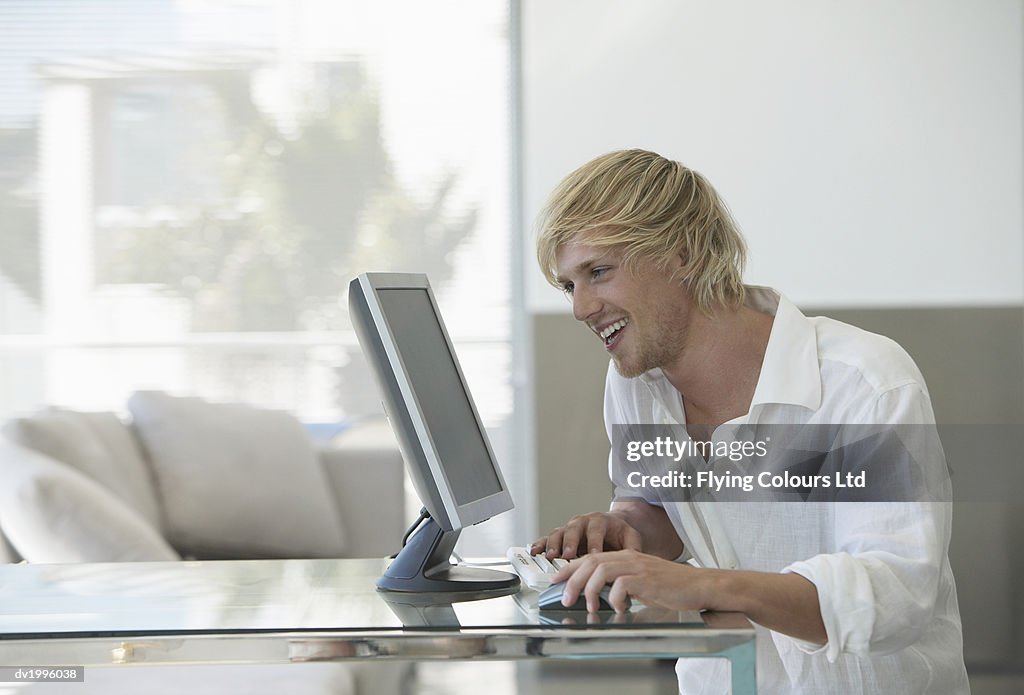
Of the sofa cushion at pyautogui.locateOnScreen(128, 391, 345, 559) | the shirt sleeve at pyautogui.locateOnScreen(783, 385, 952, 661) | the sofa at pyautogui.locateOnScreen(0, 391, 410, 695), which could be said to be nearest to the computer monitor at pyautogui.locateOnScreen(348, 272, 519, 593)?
the shirt sleeve at pyautogui.locateOnScreen(783, 385, 952, 661)

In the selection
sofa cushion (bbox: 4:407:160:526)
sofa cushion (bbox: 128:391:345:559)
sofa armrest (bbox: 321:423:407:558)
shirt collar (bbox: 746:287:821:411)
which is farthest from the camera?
sofa armrest (bbox: 321:423:407:558)

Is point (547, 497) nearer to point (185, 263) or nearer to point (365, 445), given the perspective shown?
point (365, 445)

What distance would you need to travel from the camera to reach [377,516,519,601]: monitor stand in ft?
3.63

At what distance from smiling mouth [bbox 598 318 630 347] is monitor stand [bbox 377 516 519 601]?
52cm

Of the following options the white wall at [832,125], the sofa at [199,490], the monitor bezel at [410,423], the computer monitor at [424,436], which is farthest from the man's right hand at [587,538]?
the white wall at [832,125]

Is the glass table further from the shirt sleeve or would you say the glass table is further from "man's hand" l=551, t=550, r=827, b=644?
the shirt sleeve

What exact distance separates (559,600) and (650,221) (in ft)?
2.29

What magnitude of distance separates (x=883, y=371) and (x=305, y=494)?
188 centimetres

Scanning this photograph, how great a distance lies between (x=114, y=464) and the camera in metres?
2.59

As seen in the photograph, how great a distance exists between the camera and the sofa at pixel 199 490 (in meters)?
2.13

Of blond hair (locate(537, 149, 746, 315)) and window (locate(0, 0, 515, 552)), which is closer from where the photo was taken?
blond hair (locate(537, 149, 746, 315))

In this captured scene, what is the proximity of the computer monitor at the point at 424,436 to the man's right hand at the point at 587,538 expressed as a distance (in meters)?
0.10

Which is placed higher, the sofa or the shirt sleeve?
the shirt sleeve

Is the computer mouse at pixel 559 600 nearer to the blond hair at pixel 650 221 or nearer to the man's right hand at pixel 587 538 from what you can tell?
the man's right hand at pixel 587 538
